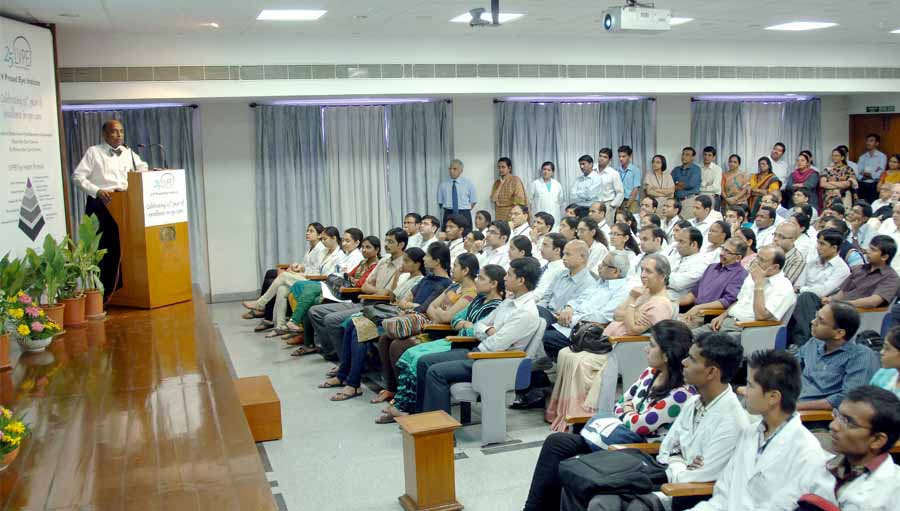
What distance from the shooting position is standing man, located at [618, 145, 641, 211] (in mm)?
11359

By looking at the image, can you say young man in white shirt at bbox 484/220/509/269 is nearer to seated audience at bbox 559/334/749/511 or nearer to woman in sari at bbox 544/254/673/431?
woman in sari at bbox 544/254/673/431

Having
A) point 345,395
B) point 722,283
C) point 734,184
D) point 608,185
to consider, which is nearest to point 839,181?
point 734,184

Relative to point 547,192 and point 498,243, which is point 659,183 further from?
point 498,243

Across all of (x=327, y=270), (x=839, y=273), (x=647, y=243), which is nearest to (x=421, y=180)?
(x=327, y=270)

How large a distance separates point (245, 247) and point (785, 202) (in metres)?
7.60

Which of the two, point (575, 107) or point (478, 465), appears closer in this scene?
point (478, 465)

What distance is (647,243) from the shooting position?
6.35 meters

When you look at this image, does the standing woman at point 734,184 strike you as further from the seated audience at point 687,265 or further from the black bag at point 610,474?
the black bag at point 610,474

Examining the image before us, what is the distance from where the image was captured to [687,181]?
11555 millimetres

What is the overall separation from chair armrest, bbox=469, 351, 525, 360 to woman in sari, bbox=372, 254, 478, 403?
77 cm

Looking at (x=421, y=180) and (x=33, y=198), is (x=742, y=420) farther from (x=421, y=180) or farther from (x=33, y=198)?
(x=421, y=180)

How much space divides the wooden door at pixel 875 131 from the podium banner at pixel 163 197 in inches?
431

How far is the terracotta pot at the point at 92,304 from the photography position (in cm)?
584

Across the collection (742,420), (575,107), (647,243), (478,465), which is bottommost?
(478,465)
